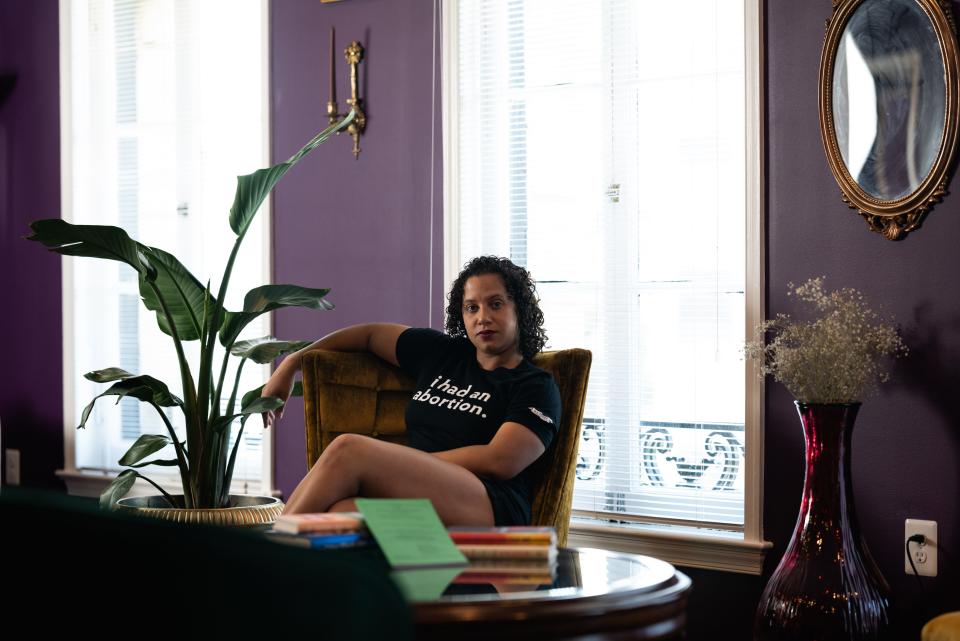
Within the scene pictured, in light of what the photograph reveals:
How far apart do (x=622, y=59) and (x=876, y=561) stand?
1.63m

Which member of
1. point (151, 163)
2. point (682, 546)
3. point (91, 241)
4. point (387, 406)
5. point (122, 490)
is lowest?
point (682, 546)

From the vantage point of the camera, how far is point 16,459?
13.3ft

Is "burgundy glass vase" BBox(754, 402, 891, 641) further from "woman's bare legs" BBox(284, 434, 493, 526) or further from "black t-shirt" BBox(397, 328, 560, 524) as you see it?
"woman's bare legs" BBox(284, 434, 493, 526)

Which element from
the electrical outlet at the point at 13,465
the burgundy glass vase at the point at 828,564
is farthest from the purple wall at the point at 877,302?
the electrical outlet at the point at 13,465

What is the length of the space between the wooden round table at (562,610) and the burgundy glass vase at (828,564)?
38.4 inches

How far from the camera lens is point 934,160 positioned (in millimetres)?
2535

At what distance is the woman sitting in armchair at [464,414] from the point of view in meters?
2.15

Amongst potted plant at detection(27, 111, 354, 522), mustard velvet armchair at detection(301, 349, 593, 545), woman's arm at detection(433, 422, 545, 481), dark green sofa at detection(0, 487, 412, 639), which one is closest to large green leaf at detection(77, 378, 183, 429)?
potted plant at detection(27, 111, 354, 522)

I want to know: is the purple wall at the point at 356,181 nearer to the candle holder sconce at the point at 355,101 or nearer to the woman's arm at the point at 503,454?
the candle holder sconce at the point at 355,101

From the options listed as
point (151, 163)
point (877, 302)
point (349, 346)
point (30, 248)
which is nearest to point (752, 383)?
point (877, 302)

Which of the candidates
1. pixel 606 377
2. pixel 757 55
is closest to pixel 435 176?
pixel 606 377

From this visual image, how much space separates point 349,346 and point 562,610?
1617 millimetres

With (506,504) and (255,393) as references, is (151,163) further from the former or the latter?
(506,504)

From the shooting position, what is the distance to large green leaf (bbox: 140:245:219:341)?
2844 millimetres
